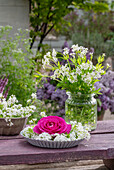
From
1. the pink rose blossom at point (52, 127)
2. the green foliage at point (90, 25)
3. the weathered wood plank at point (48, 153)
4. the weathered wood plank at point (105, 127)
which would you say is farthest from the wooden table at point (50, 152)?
the green foliage at point (90, 25)

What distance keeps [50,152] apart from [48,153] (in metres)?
0.02

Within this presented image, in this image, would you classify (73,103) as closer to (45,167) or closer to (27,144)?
(27,144)

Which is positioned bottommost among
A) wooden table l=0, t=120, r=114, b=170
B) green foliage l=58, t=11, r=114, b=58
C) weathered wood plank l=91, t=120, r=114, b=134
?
green foliage l=58, t=11, r=114, b=58

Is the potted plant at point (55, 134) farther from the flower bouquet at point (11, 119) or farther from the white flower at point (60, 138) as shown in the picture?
the flower bouquet at point (11, 119)

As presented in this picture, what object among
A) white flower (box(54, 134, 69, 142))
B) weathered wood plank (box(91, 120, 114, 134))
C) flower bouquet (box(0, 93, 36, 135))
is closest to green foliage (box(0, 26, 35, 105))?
weathered wood plank (box(91, 120, 114, 134))

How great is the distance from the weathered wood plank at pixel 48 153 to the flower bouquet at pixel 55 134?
35mm

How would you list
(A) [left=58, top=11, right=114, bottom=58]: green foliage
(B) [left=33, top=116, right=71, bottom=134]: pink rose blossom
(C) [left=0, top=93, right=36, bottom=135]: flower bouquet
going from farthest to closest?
1. (A) [left=58, top=11, right=114, bottom=58]: green foliage
2. (C) [left=0, top=93, right=36, bottom=135]: flower bouquet
3. (B) [left=33, top=116, right=71, bottom=134]: pink rose blossom

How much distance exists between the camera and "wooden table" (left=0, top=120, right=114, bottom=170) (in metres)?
1.66

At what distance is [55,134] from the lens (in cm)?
176

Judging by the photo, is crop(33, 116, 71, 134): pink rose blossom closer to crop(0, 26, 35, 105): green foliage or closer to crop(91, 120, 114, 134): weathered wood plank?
crop(91, 120, 114, 134): weathered wood plank

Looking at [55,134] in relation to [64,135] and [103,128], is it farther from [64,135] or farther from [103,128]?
[103,128]

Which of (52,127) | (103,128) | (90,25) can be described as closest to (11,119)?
(52,127)

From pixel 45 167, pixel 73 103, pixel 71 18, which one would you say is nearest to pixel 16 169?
pixel 45 167

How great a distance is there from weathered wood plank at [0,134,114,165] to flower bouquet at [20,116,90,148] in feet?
0.11
